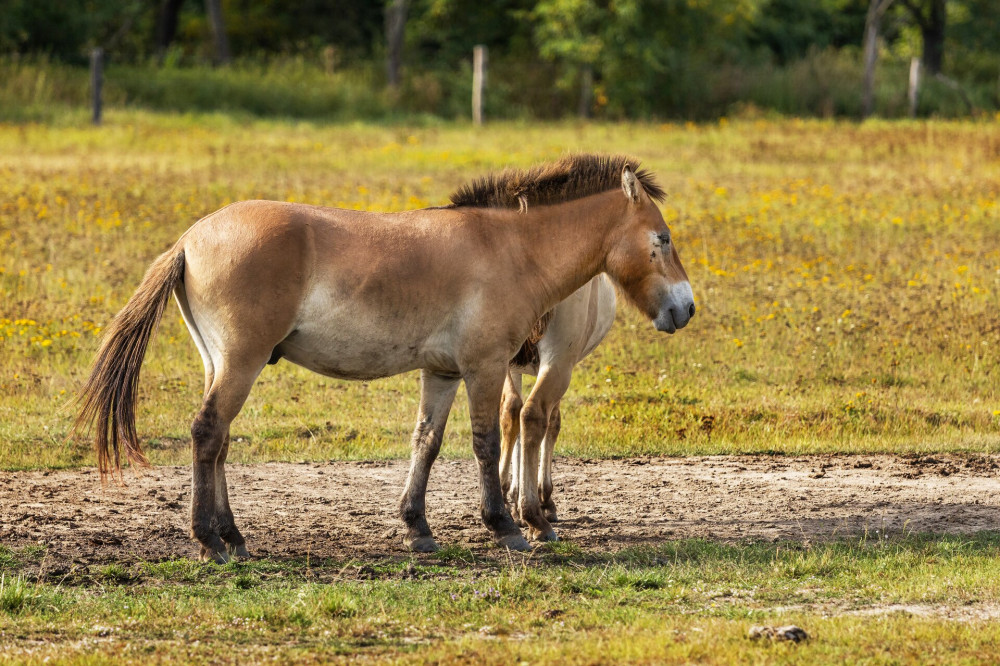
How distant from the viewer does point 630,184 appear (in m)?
7.03

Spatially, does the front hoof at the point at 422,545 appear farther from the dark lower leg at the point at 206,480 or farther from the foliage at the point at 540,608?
the dark lower leg at the point at 206,480

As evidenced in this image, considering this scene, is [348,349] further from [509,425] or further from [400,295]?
[509,425]

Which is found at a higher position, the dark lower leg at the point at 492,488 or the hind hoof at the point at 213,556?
the dark lower leg at the point at 492,488

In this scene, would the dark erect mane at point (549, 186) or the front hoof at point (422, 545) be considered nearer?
the front hoof at point (422, 545)

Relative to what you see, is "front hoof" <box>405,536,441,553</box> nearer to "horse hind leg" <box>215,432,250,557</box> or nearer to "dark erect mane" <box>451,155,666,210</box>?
"horse hind leg" <box>215,432,250,557</box>

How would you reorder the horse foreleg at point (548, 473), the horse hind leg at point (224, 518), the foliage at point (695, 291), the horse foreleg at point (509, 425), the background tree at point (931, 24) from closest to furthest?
the horse hind leg at point (224, 518)
the horse foreleg at point (548, 473)
the horse foreleg at point (509, 425)
the foliage at point (695, 291)
the background tree at point (931, 24)

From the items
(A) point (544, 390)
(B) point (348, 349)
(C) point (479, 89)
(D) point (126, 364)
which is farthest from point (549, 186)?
(C) point (479, 89)

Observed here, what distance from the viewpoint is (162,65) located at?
35.7 meters

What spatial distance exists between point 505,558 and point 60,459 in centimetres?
375

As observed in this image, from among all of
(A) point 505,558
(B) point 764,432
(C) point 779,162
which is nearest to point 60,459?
(A) point 505,558

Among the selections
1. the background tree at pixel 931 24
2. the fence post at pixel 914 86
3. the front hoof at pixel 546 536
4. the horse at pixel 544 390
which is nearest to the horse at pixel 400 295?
the front hoof at pixel 546 536

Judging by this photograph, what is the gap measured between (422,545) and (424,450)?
526 mm

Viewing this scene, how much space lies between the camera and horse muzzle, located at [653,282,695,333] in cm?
702

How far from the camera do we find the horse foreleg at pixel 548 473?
7852 mm
